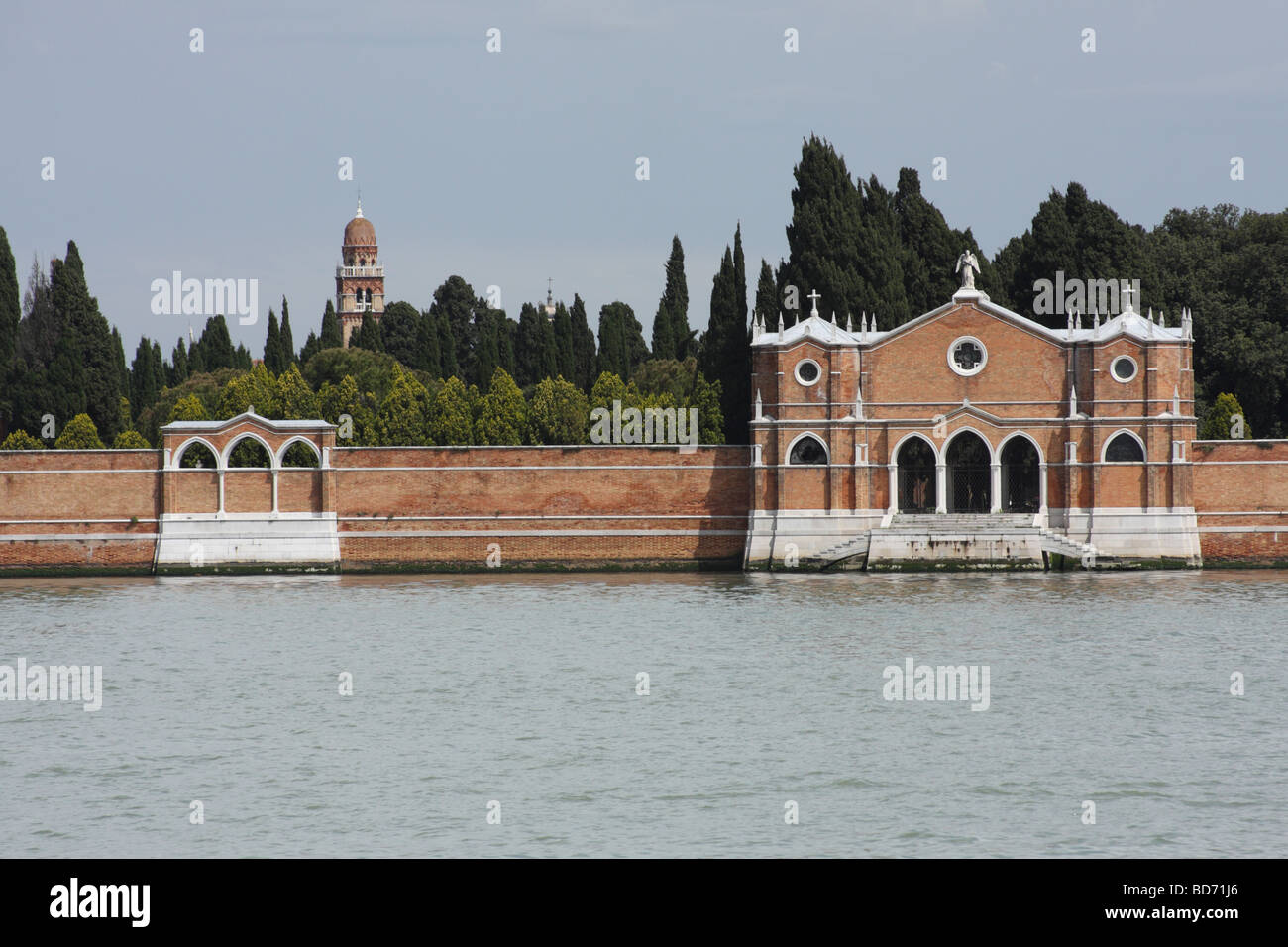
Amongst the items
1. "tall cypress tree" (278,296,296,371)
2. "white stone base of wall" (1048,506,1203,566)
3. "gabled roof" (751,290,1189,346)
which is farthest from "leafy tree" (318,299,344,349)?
"white stone base of wall" (1048,506,1203,566)

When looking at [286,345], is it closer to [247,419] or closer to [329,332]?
[329,332]

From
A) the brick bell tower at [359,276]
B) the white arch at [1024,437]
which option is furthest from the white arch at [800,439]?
the brick bell tower at [359,276]

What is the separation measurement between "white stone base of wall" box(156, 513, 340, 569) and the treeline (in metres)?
11.8

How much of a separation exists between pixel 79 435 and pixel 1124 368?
28817 mm

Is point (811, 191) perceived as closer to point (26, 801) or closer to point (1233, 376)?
point (1233, 376)

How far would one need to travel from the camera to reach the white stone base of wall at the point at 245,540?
37875 millimetres

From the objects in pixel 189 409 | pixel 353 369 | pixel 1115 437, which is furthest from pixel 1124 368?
pixel 353 369

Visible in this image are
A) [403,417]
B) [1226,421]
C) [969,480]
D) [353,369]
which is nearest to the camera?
[969,480]

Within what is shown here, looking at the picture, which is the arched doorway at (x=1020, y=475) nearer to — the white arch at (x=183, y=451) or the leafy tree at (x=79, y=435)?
the white arch at (x=183, y=451)

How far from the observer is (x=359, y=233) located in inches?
3738

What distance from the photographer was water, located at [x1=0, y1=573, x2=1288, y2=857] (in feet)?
49.8

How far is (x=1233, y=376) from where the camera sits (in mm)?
45469

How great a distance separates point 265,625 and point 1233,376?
28.4m

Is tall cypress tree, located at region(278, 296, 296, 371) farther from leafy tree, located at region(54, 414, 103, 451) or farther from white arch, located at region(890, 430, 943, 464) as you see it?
white arch, located at region(890, 430, 943, 464)
